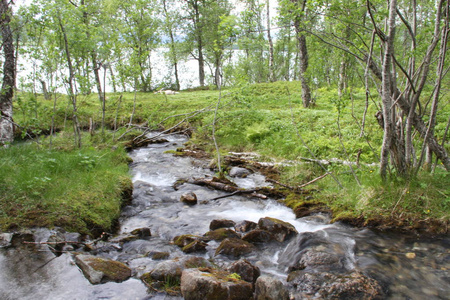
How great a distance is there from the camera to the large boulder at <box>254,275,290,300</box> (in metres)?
3.33

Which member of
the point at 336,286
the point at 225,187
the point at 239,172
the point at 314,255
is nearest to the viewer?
the point at 336,286

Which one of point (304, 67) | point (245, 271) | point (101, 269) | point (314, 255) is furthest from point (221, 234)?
point (304, 67)

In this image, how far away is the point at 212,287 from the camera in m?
3.25

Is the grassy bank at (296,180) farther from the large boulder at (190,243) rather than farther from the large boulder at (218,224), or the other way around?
the large boulder at (218,224)

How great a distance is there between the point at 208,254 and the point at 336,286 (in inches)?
76.9

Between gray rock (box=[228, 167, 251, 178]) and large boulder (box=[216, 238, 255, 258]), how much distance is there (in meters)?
4.32

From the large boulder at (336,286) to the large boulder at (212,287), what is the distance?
71cm

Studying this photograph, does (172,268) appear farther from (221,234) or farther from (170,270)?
(221,234)

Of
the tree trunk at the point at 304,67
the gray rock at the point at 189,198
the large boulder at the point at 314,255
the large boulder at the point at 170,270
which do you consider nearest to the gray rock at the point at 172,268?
the large boulder at the point at 170,270

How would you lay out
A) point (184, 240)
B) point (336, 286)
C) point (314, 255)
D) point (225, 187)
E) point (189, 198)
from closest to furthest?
1. point (336, 286)
2. point (314, 255)
3. point (184, 240)
4. point (189, 198)
5. point (225, 187)

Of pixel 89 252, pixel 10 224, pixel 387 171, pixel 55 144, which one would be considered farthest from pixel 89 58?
pixel 387 171

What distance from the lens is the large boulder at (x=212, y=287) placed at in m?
3.24

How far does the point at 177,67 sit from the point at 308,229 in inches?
1471

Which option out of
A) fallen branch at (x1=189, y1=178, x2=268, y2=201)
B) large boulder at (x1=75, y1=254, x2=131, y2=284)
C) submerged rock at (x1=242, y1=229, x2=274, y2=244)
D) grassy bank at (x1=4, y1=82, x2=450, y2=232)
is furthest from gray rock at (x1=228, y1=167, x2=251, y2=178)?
large boulder at (x1=75, y1=254, x2=131, y2=284)
